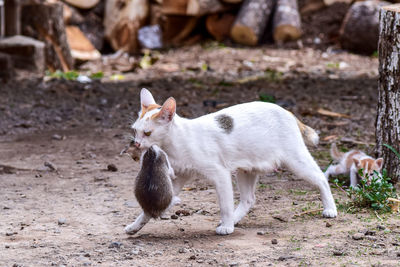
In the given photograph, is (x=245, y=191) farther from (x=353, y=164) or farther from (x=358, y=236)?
(x=353, y=164)

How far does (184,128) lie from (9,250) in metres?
1.25

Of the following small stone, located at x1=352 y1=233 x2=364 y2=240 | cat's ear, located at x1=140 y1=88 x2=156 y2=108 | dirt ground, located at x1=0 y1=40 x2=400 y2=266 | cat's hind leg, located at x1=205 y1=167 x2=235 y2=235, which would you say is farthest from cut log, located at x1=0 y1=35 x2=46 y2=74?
small stone, located at x1=352 y1=233 x2=364 y2=240

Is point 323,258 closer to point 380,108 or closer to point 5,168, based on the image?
point 380,108

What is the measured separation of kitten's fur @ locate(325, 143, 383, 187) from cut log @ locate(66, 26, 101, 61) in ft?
21.3

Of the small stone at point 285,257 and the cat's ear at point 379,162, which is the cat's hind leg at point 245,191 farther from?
the cat's ear at point 379,162

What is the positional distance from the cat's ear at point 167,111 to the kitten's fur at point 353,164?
176cm

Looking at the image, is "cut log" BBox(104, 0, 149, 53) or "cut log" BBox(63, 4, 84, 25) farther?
"cut log" BBox(104, 0, 149, 53)

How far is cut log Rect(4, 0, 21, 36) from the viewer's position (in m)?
9.81

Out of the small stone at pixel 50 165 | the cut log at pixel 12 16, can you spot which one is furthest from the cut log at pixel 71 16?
the small stone at pixel 50 165

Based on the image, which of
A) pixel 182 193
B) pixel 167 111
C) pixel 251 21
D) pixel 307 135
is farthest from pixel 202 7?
pixel 167 111

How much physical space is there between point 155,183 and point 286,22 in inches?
339

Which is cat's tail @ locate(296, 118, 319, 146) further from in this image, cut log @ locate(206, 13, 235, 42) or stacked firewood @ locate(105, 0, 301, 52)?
cut log @ locate(206, 13, 235, 42)

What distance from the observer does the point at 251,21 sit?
11750 millimetres

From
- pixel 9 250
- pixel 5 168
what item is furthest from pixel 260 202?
pixel 5 168
